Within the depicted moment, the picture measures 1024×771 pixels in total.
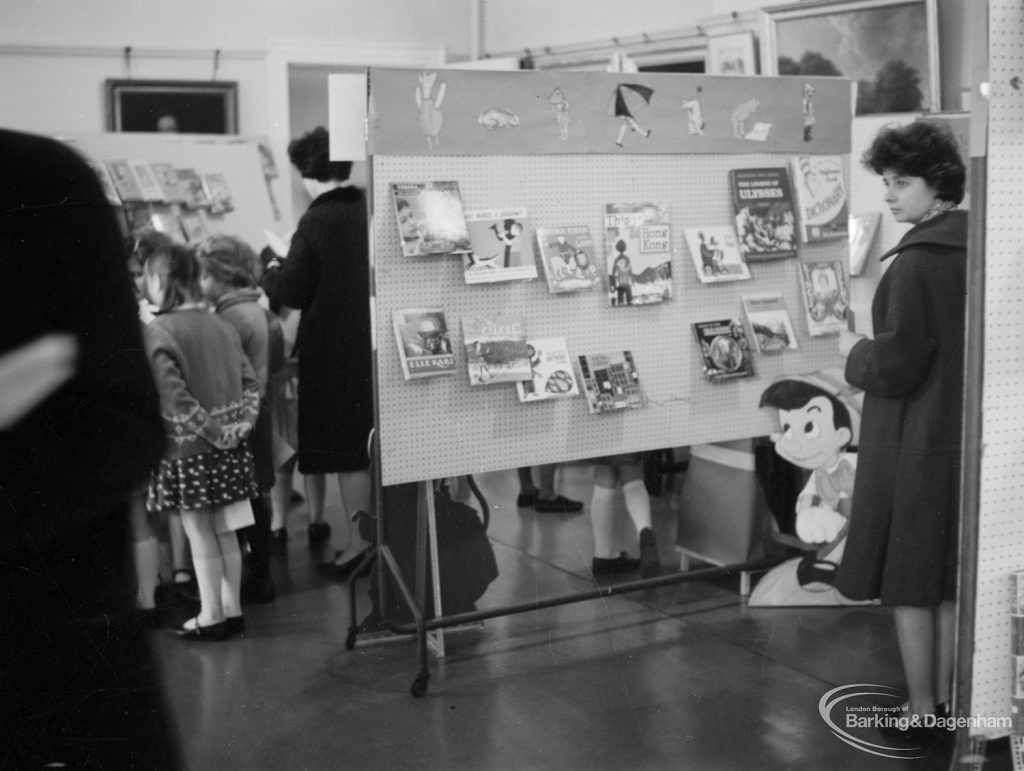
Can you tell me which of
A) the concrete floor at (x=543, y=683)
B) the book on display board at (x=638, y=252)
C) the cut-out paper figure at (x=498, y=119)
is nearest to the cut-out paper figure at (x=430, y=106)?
the cut-out paper figure at (x=498, y=119)

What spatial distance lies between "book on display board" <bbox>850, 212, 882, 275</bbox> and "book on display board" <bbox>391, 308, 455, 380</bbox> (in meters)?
1.78

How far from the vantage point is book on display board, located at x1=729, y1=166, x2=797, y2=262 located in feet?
10.7

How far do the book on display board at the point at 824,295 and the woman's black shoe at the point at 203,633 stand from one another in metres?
2.13

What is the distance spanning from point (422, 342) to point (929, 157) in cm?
134

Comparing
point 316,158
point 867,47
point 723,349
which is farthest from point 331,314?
point 867,47

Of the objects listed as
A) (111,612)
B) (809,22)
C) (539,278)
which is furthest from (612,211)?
(111,612)

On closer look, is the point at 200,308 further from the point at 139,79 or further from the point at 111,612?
the point at 111,612

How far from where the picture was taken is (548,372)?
301 centimetres

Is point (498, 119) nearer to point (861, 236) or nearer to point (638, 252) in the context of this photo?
point (638, 252)

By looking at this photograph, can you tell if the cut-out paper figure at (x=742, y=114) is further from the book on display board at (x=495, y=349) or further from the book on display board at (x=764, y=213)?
the book on display board at (x=495, y=349)

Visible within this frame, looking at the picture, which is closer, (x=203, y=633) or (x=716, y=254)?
(x=203, y=633)

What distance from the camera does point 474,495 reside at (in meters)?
3.26

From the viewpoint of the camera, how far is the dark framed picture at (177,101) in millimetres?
2562

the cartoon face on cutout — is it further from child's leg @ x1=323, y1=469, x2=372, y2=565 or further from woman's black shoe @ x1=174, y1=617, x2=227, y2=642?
woman's black shoe @ x1=174, y1=617, x2=227, y2=642
